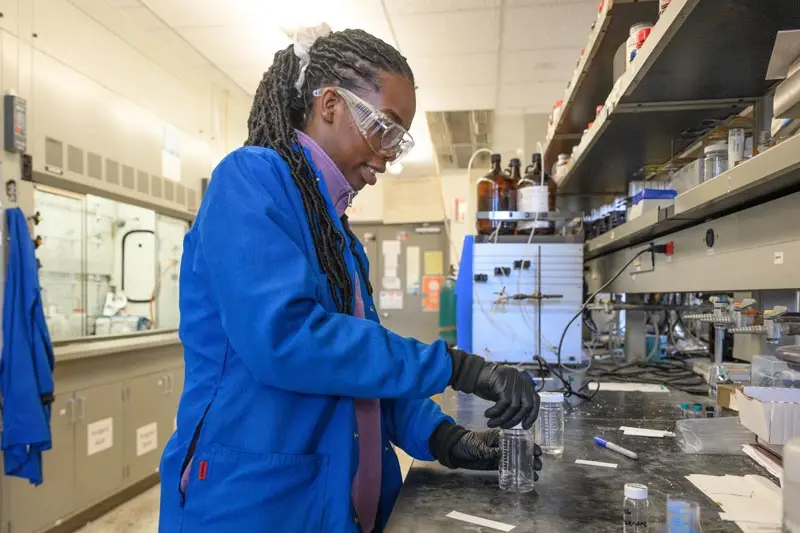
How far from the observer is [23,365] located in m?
2.26

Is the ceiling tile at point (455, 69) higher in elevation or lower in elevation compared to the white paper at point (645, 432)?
higher

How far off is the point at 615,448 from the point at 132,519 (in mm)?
2791

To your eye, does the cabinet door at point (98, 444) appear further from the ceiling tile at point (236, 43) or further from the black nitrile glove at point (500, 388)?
the black nitrile glove at point (500, 388)

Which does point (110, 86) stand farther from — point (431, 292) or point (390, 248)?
point (431, 292)

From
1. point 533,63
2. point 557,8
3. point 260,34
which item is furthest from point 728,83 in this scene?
point 260,34

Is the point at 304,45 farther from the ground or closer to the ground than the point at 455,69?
closer to the ground

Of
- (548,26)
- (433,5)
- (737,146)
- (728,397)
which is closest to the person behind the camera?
(737,146)

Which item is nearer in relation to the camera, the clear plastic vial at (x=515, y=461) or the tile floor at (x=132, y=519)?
the clear plastic vial at (x=515, y=461)

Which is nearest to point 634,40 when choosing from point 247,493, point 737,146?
point 737,146

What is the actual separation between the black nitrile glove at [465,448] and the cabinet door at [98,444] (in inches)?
94.9

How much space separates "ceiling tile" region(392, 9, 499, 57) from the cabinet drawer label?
2.85 meters

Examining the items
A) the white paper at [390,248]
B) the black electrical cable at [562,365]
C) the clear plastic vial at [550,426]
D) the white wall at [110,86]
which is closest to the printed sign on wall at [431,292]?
the white paper at [390,248]

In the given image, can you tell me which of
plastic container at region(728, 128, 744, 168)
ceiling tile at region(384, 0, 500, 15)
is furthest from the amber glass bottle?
plastic container at region(728, 128, 744, 168)

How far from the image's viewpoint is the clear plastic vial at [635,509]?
77 cm
